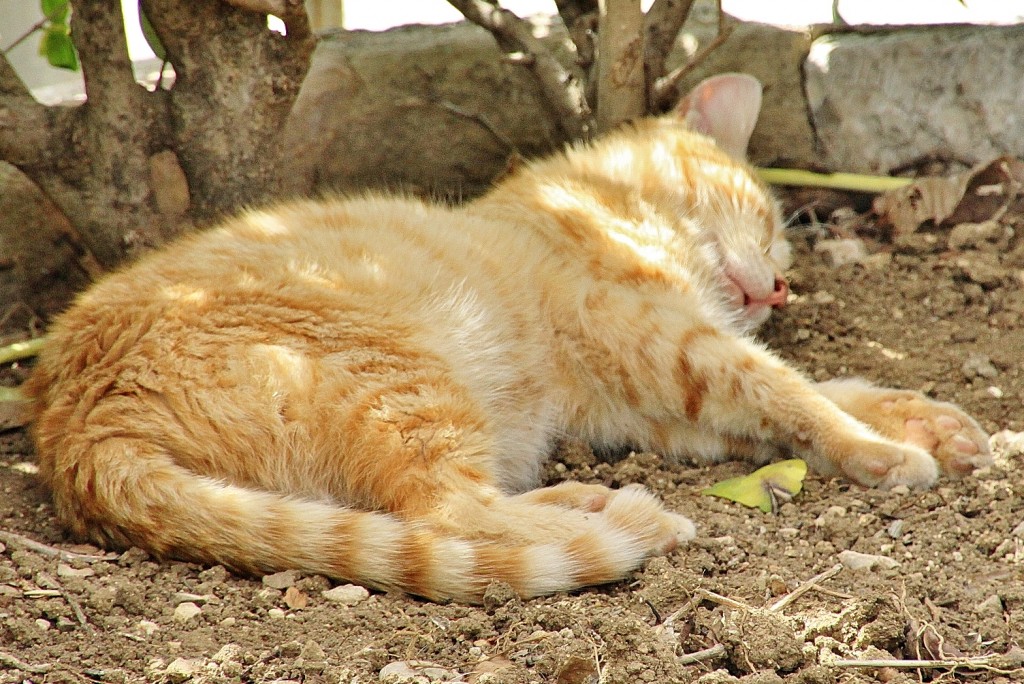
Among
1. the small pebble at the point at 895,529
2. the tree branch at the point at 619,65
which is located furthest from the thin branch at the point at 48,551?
the tree branch at the point at 619,65

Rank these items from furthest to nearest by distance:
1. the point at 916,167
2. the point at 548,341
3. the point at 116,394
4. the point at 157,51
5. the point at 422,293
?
the point at 916,167 → the point at 157,51 → the point at 548,341 → the point at 422,293 → the point at 116,394

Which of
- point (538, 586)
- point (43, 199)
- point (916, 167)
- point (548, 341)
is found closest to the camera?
point (538, 586)

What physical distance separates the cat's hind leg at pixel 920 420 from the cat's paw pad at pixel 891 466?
86mm

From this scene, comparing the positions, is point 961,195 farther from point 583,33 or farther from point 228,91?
point 228,91

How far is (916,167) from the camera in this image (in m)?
4.26

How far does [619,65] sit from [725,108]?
1.59ft

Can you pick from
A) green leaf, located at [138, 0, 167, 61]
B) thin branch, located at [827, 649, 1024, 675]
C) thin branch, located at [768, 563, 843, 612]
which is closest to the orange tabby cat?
thin branch, located at [768, 563, 843, 612]

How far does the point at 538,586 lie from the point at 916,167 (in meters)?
2.87

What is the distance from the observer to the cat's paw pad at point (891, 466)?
8.96 ft

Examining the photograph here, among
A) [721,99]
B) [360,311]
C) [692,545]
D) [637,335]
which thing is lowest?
[692,545]

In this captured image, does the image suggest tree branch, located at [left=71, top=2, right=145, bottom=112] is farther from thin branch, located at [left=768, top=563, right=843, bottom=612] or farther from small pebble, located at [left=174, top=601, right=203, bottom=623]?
thin branch, located at [left=768, top=563, right=843, bottom=612]

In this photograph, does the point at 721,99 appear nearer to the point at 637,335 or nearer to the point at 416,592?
the point at 637,335

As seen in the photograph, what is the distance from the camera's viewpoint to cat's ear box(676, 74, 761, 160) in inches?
155

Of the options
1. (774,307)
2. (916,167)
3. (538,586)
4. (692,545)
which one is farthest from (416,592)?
(916,167)
